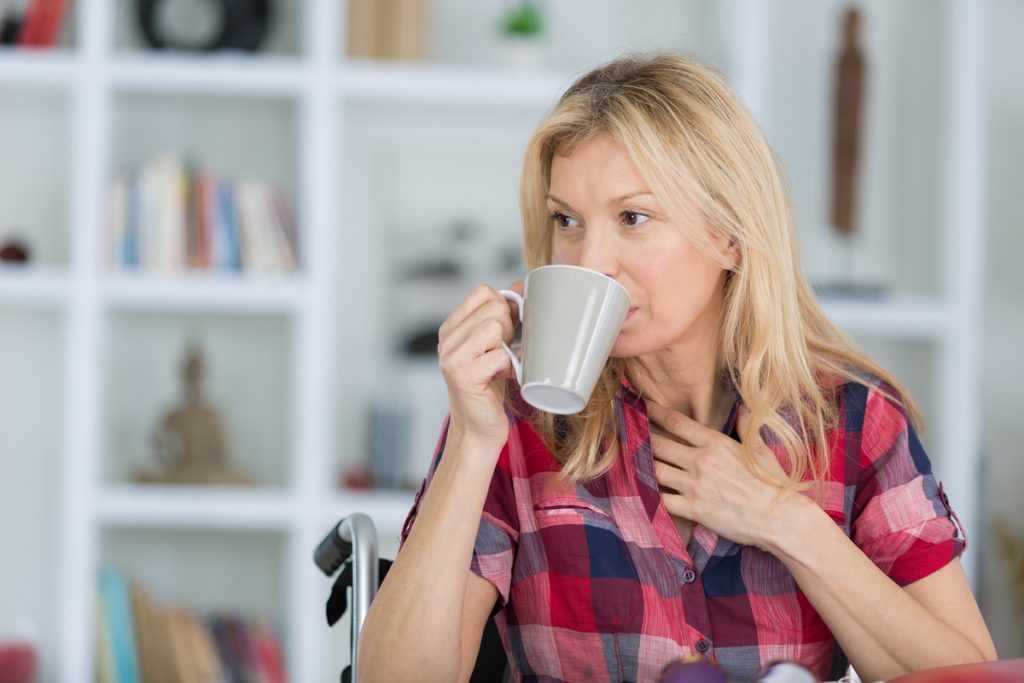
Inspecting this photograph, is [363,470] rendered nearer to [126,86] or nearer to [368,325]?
[368,325]

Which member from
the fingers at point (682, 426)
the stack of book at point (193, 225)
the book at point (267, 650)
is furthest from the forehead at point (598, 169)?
the book at point (267, 650)

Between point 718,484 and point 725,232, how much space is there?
0.82 ft

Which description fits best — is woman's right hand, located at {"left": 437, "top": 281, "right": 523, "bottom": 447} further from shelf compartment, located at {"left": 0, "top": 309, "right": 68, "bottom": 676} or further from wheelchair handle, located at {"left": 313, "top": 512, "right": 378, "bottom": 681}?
shelf compartment, located at {"left": 0, "top": 309, "right": 68, "bottom": 676}

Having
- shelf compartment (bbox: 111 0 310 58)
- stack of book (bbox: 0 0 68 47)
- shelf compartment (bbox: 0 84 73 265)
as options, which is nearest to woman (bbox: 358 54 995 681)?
shelf compartment (bbox: 111 0 310 58)

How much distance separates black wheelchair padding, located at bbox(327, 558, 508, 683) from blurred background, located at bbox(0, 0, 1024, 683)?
1.34 m

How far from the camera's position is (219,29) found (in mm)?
2738

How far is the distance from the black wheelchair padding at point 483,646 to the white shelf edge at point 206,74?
1604mm

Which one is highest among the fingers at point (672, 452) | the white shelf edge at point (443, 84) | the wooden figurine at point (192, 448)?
the white shelf edge at point (443, 84)

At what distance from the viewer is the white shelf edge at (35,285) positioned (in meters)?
2.62

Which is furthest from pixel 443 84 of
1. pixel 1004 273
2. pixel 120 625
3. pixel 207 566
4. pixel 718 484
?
pixel 718 484

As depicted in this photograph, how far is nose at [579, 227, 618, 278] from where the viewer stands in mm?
1163

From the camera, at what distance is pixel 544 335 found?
3.38ft

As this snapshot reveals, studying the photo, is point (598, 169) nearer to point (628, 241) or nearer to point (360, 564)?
point (628, 241)

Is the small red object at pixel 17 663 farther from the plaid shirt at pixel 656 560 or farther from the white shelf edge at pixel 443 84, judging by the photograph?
the plaid shirt at pixel 656 560
